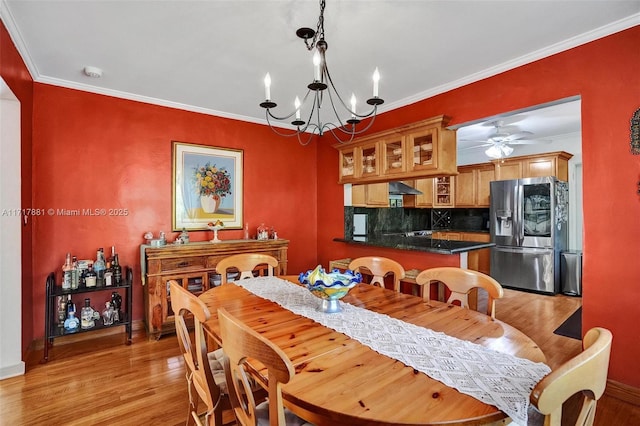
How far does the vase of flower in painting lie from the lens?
3.76m

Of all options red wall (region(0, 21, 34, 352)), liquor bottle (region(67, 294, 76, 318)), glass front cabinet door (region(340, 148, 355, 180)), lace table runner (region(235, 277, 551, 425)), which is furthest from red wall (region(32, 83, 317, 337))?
lace table runner (region(235, 277, 551, 425))

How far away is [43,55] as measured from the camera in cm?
247

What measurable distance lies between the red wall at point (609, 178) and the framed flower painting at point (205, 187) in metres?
3.21

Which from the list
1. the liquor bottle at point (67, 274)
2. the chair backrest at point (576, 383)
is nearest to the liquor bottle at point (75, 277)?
the liquor bottle at point (67, 274)

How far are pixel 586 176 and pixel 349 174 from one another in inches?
91.2

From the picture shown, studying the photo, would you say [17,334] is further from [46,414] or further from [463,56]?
[463,56]

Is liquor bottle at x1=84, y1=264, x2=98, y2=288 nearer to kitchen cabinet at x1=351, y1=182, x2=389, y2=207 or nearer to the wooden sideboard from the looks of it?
the wooden sideboard

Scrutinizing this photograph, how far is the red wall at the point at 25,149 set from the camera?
2.26m

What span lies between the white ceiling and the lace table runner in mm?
1781

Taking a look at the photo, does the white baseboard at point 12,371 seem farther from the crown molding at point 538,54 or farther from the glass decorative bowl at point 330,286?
the crown molding at point 538,54

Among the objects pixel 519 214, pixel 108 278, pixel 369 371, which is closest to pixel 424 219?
pixel 519 214

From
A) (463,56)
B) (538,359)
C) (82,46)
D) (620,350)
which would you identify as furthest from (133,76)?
(620,350)

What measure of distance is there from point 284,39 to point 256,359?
2.13 m

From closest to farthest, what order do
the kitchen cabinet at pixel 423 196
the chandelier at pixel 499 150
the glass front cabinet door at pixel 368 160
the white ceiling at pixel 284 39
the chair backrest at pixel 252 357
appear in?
the chair backrest at pixel 252 357 < the white ceiling at pixel 284 39 < the glass front cabinet door at pixel 368 160 < the chandelier at pixel 499 150 < the kitchen cabinet at pixel 423 196
